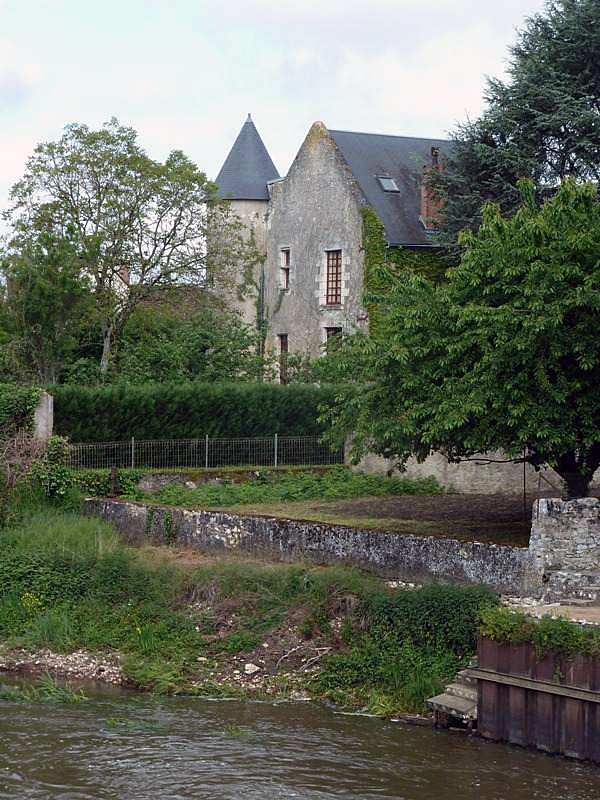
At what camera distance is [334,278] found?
119ft

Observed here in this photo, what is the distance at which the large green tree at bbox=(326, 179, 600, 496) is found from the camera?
690 inches

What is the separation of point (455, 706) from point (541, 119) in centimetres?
1935

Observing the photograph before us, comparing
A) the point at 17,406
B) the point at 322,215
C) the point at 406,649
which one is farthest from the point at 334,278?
the point at 406,649

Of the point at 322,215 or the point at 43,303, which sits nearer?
the point at 43,303

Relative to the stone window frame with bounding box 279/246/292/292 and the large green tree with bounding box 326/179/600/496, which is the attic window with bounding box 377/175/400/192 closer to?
the stone window frame with bounding box 279/246/292/292

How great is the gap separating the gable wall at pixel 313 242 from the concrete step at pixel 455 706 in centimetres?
2056

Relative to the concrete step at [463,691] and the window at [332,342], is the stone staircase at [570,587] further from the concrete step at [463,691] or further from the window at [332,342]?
the window at [332,342]

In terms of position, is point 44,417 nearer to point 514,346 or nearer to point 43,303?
point 43,303

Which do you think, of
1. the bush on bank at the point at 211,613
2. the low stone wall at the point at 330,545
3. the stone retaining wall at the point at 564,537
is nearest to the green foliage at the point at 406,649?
the bush on bank at the point at 211,613

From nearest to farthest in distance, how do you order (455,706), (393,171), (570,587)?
(455,706) → (570,587) → (393,171)

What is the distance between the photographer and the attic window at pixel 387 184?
36250 millimetres

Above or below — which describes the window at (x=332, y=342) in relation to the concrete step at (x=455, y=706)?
above

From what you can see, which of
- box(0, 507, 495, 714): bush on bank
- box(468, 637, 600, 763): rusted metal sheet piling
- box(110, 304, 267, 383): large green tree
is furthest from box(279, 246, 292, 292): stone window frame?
box(468, 637, 600, 763): rusted metal sheet piling

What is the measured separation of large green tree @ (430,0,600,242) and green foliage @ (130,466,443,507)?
823cm
